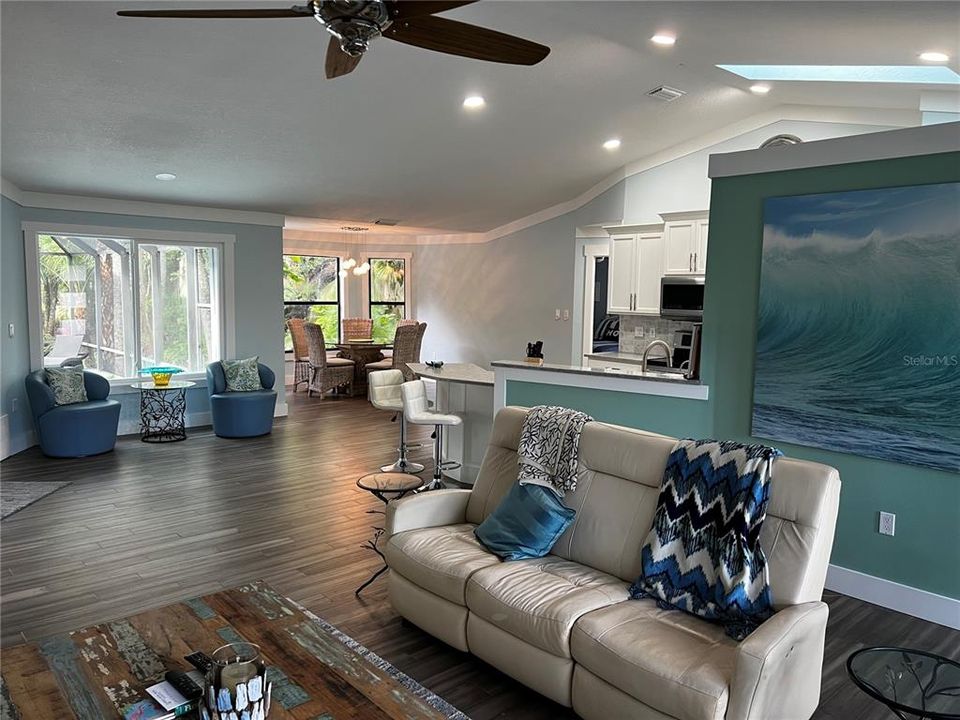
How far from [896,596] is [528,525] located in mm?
2070

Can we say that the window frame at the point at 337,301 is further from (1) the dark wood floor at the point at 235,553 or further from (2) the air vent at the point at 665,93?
(2) the air vent at the point at 665,93

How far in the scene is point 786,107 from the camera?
6246mm

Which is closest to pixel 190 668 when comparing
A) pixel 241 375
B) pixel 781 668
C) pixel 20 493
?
pixel 781 668

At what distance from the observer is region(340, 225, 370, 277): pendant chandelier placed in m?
10.8

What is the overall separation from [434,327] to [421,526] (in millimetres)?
8460

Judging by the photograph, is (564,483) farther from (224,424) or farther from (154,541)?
(224,424)

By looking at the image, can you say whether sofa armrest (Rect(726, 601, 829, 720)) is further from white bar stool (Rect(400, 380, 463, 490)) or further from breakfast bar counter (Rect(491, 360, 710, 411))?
white bar stool (Rect(400, 380, 463, 490))

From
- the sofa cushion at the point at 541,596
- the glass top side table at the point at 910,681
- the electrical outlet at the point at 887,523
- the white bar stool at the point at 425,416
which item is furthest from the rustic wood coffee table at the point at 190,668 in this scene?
the white bar stool at the point at 425,416

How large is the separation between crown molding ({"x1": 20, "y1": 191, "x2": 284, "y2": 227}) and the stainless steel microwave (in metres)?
4.87

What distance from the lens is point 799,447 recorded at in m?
3.81

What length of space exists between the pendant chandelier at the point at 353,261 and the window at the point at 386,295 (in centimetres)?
38

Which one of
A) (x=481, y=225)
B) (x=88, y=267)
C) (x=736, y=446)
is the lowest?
(x=736, y=446)

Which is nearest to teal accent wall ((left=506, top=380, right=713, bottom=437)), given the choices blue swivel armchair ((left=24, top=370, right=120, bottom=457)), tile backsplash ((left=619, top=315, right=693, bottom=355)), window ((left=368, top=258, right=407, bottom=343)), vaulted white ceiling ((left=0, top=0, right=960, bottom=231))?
vaulted white ceiling ((left=0, top=0, right=960, bottom=231))

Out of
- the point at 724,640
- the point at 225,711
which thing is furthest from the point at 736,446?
the point at 225,711
